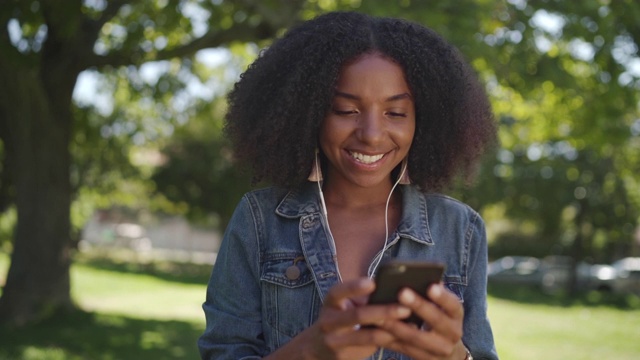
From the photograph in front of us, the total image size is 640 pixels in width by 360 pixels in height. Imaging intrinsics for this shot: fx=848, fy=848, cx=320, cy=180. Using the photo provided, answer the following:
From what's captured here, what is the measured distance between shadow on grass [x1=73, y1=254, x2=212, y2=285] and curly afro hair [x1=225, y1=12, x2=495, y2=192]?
72.2 feet

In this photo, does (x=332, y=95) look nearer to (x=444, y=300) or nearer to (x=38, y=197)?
(x=444, y=300)

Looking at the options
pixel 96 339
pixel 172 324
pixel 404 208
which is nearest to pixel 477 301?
pixel 404 208

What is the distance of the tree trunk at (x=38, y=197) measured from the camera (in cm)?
1134

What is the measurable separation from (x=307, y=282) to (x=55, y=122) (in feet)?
33.2

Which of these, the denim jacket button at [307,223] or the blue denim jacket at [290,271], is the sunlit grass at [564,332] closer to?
the blue denim jacket at [290,271]

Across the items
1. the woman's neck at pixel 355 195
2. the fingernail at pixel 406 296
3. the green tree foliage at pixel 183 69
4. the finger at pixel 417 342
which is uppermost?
the green tree foliage at pixel 183 69

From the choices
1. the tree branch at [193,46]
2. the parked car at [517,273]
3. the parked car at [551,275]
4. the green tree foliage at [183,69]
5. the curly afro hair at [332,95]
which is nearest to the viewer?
the curly afro hair at [332,95]

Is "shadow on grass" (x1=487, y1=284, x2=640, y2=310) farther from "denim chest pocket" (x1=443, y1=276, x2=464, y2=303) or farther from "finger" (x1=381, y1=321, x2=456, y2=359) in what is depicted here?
"finger" (x1=381, y1=321, x2=456, y2=359)

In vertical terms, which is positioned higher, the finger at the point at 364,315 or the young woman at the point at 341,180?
the young woman at the point at 341,180

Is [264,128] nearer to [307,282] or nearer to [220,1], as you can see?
[307,282]

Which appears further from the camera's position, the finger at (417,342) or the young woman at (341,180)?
the young woman at (341,180)

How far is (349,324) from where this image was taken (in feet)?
5.30

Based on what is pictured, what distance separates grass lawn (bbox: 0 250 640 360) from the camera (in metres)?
9.85

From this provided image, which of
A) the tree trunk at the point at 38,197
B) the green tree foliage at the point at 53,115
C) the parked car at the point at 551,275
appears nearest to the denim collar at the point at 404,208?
the green tree foliage at the point at 53,115
